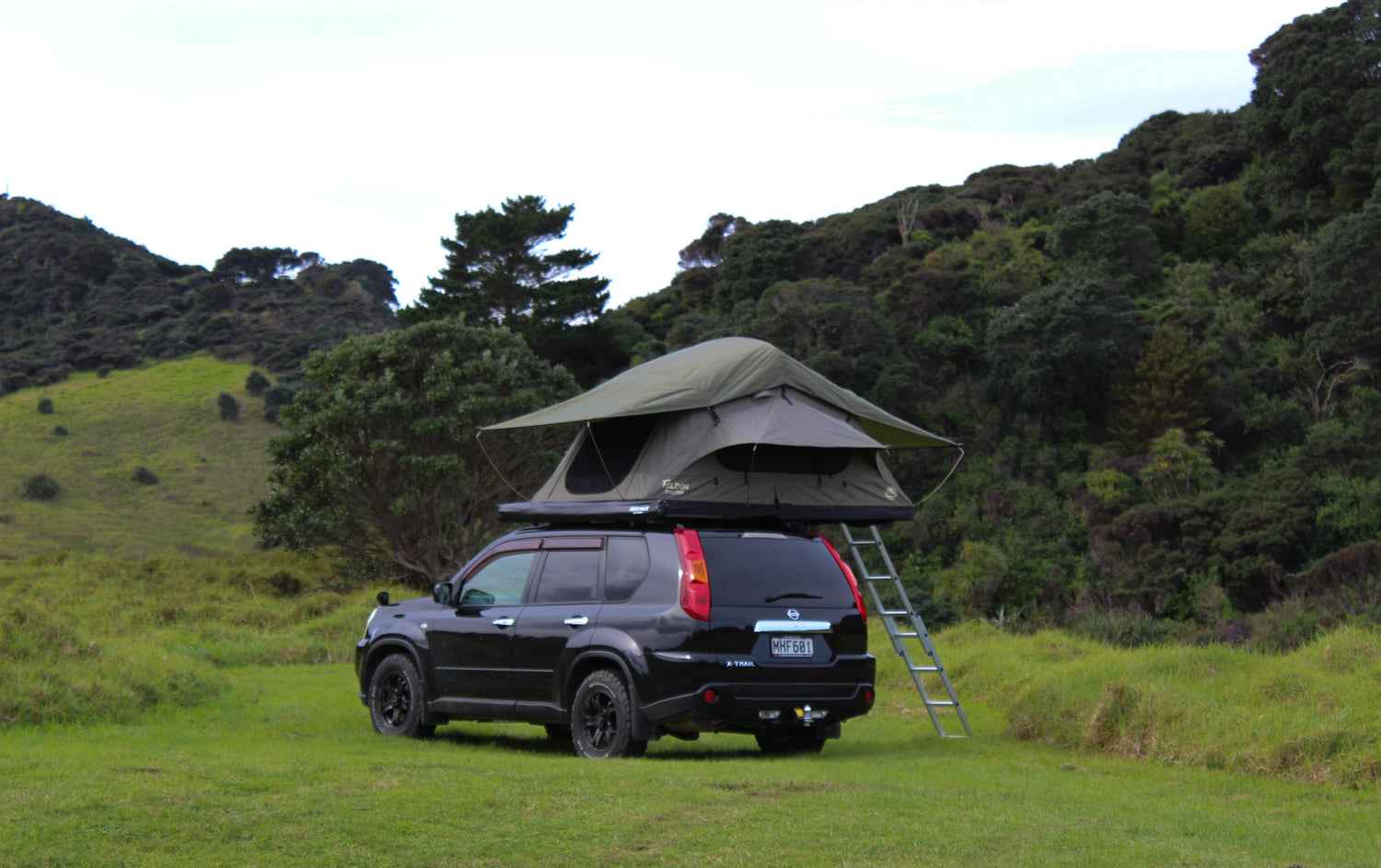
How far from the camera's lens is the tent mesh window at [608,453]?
34.9 ft

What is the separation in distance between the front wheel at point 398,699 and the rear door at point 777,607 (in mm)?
2851

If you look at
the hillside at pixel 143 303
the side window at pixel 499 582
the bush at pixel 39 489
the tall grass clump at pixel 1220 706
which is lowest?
the tall grass clump at pixel 1220 706

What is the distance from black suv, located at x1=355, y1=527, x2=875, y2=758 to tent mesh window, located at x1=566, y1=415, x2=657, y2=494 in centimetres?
98

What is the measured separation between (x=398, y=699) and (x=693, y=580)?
3.18 metres

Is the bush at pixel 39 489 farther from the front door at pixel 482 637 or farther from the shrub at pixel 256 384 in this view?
the front door at pixel 482 637

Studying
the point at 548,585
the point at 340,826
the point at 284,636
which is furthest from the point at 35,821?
A: the point at 284,636

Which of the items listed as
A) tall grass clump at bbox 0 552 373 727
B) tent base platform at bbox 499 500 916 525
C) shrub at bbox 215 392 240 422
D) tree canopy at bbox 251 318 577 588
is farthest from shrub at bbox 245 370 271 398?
tent base platform at bbox 499 500 916 525

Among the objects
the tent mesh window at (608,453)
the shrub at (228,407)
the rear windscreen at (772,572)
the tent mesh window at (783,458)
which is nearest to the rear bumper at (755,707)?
the rear windscreen at (772,572)

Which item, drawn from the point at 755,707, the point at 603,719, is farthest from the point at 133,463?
the point at 755,707

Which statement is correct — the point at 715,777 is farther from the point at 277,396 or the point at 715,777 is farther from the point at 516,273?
the point at 277,396

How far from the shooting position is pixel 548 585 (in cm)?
949

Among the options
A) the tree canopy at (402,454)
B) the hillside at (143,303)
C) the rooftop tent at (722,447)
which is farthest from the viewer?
the hillside at (143,303)

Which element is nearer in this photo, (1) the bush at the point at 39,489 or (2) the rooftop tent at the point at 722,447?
(2) the rooftop tent at the point at 722,447

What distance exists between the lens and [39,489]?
55.0m
